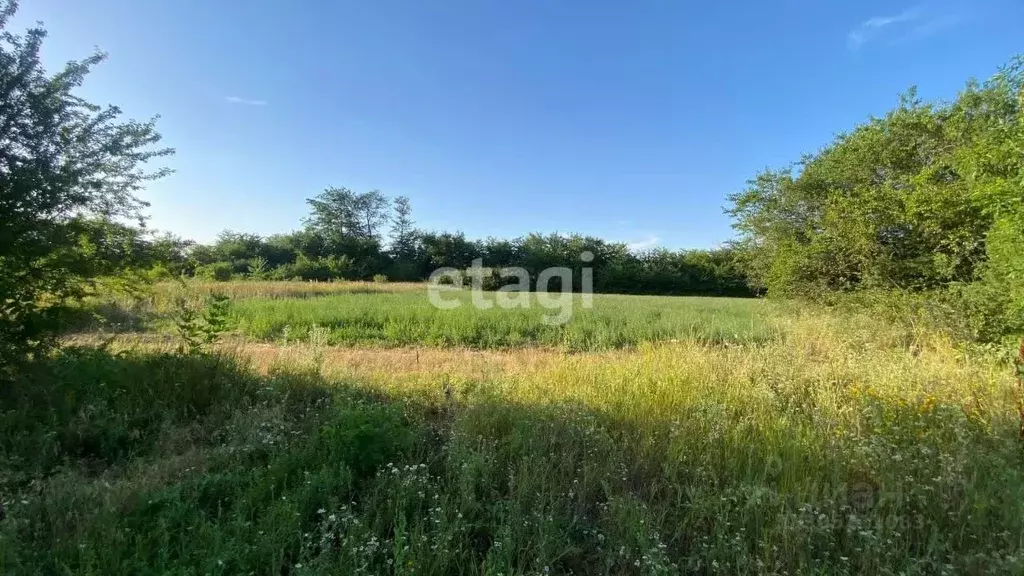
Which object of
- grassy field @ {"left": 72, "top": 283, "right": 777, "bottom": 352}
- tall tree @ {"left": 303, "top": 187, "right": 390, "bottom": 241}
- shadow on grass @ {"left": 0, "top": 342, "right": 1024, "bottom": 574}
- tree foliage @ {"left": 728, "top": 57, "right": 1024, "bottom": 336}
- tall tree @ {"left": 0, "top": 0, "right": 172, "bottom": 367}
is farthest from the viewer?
tall tree @ {"left": 303, "top": 187, "right": 390, "bottom": 241}

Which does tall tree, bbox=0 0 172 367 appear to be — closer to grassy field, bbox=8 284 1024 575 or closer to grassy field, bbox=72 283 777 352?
grassy field, bbox=8 284 1024 575

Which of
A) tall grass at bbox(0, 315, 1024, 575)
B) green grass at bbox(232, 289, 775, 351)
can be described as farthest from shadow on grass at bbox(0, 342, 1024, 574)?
green grass at bbox(232, 289, 775, 351)

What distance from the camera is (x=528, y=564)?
229cm

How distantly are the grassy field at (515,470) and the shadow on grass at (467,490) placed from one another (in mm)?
19

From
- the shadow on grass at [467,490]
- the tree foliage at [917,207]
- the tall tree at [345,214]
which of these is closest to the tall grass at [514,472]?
the shadow on grass at [467,490]

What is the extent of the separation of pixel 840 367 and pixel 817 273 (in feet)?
28.8

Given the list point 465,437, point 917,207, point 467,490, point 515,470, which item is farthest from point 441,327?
point 917,207

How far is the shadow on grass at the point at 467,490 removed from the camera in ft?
Answer: 7.11

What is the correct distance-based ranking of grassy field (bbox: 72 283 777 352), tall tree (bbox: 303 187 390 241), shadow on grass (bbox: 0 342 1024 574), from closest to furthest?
shadow on grass (bbox: 0 342 1024 574) → grassy field (bbox: 72 283 777 352) → tall tree (bbox: 303 187 390 241)

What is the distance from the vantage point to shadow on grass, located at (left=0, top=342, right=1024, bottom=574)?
7.11 ft

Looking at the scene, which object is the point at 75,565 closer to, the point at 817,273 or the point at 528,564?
the point at 528,564

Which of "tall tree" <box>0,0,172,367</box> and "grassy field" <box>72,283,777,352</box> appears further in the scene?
"grassy field" <box>72,283,777,352</box>

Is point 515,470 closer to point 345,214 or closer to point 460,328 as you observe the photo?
point 460,328

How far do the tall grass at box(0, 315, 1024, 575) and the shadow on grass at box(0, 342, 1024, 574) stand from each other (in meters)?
0.02
